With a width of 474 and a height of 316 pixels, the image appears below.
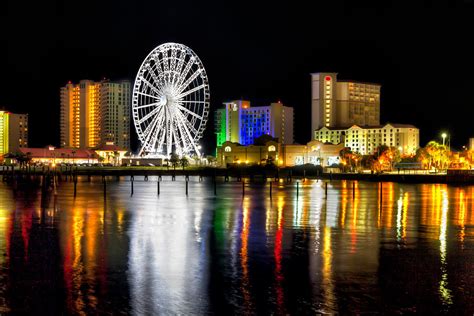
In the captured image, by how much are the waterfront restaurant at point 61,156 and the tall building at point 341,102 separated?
63.6 meters

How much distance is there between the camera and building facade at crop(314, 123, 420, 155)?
154 m

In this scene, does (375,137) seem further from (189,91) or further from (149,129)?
(189,91)

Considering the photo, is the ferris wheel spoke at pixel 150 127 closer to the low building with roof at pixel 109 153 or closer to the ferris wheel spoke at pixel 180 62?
the ferris wheel spoke at pixel 180 62

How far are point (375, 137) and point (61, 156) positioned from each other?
82.3 m

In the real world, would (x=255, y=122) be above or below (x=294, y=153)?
above

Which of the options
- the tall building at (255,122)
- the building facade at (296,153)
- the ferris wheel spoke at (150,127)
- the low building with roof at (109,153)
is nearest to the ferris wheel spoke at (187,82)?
the ferris wheel spoke at (150,127)

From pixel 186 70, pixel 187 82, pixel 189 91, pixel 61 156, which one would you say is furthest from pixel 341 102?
pixel 186 70

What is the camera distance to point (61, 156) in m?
168

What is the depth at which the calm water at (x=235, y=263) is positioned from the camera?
12.6 m

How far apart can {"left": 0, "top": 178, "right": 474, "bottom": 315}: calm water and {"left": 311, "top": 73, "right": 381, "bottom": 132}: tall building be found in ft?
488

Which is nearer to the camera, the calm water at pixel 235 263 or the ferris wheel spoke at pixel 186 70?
the calm water at pixel 235 263

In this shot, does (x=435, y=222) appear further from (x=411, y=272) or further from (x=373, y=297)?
(x=373, y=297)

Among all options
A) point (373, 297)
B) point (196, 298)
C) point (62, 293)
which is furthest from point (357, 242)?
point (62, 293)

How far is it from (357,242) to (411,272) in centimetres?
545
